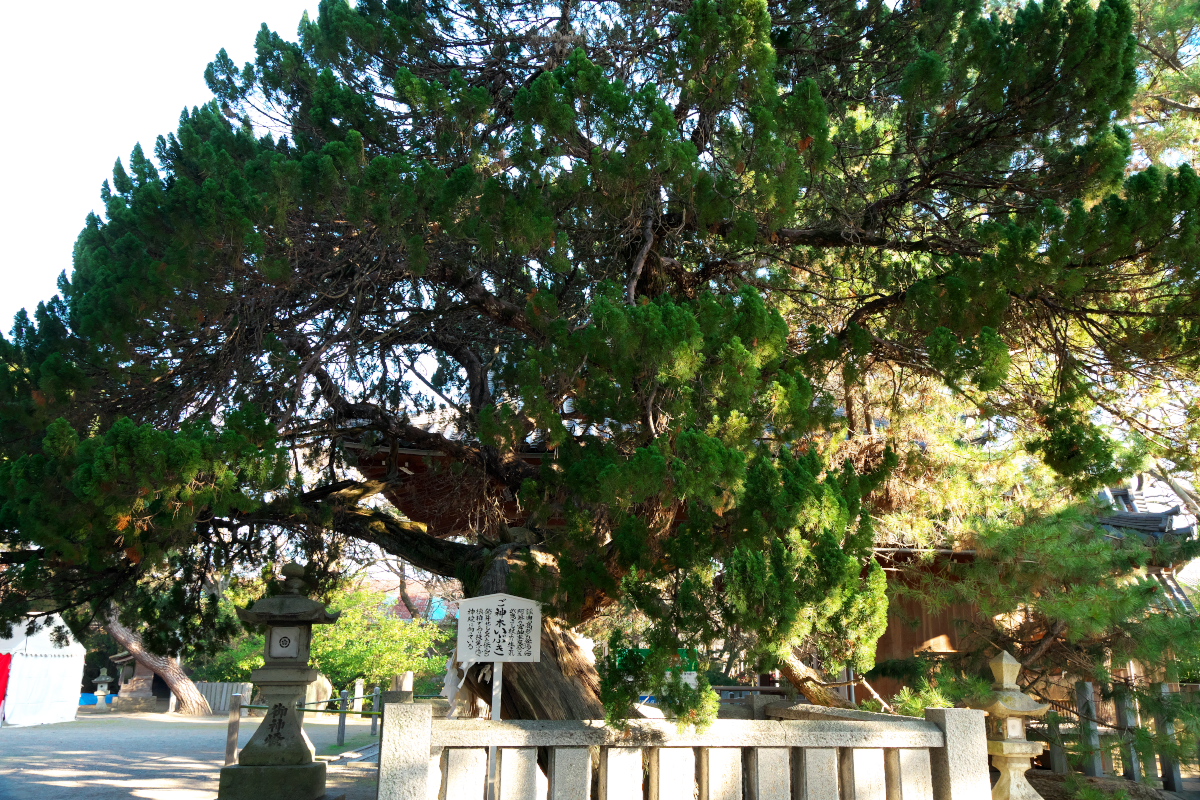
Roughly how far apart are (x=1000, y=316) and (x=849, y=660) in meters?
2.32

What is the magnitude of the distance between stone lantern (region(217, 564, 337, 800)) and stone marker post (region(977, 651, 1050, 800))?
577 centimetres

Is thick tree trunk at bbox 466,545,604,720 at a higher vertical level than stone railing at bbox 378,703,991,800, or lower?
higher

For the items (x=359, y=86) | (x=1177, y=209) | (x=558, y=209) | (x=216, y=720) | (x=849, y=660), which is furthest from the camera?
(x=216, y=720)

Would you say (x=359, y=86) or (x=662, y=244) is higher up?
(x=359, y=86)

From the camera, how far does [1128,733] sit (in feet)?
21.9

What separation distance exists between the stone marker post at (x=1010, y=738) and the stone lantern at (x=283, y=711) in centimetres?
577

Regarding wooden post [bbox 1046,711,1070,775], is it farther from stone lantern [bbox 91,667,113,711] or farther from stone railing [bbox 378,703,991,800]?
stone lantern [bbox 91,667,113,711]

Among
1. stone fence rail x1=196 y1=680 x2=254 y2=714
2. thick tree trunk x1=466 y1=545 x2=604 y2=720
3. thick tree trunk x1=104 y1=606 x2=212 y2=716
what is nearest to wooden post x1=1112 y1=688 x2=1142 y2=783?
thick tree trunk x1=466 y1=545 x2=604 y2=720

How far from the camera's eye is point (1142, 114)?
9.73 m

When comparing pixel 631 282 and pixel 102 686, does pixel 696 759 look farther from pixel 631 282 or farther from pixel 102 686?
pixel 102 686

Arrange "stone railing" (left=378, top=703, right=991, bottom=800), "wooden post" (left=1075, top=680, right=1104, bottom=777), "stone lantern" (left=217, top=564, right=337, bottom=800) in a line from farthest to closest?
"stone lantern" (left=217, top=564, right=337, bottom=800) < "wooden post" (left=1075, top=680, right=1104, bottom=777) < "stone railing" (left=378, top=703, right=991, bottom=800)

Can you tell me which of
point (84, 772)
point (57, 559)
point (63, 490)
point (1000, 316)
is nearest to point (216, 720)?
point (84, 772)

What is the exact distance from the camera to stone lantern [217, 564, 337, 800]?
7.53 metres

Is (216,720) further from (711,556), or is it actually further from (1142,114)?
(1142,114)
